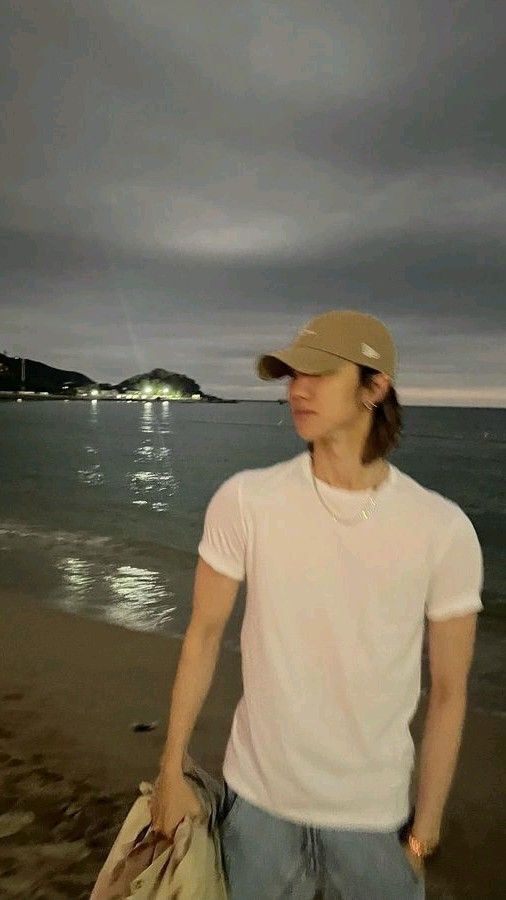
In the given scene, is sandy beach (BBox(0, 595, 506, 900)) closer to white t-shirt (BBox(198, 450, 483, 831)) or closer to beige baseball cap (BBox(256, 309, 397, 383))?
white t-shirt (BBox(198, 450, 483, 831))

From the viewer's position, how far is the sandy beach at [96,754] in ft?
12.9

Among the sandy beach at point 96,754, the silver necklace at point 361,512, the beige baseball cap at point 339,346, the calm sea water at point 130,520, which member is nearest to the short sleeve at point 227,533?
the silver necklace at point 361,512

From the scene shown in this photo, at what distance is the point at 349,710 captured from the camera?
73.0 inches

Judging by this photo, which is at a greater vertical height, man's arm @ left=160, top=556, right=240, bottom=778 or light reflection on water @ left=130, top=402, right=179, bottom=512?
man's arm @ left=160, top=556, right=240, bottom=778

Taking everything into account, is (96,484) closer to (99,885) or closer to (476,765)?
(476,765)

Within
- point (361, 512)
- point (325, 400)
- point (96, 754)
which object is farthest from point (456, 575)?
point (96, 754)

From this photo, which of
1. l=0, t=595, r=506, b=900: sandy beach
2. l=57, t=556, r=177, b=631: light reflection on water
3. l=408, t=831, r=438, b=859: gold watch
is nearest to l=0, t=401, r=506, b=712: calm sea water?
l=57, t=556, r=177, b=631: light reflection on water

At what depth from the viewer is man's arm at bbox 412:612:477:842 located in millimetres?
1895

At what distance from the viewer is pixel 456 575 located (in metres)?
1.85

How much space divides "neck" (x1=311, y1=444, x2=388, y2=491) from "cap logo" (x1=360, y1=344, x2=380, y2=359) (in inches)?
10.5

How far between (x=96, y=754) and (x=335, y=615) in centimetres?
407

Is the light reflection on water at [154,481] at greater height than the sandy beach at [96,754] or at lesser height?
lesser

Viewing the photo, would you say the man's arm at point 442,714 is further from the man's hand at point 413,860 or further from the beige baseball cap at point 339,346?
the beige baseball cap at point 339,346

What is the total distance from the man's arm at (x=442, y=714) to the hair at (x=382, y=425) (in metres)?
0.46
